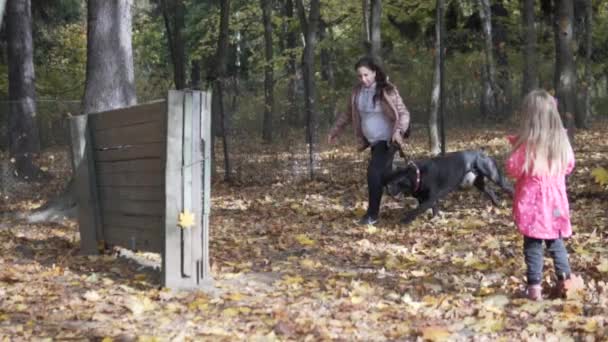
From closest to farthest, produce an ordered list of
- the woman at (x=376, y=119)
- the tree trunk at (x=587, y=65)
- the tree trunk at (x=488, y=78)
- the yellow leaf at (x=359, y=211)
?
1. the woman at (x=376, y=119)
2. the yellow leaf at (x=359, y=211)
3. the tree trunk at (x=488, y=78)
4. the tree trunk at (x=587, y=65)

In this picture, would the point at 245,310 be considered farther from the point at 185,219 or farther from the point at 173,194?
the point at 173,194

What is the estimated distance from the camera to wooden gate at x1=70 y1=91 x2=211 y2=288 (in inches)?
210

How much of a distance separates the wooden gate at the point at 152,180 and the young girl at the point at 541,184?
2255mm

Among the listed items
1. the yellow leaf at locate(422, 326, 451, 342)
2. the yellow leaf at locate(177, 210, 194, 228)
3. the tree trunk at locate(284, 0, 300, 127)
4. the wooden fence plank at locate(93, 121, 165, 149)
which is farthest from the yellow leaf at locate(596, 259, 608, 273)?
the tree trunk at locate(284, 0, 300, 127)

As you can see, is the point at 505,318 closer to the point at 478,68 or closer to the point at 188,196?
the point at 188,196

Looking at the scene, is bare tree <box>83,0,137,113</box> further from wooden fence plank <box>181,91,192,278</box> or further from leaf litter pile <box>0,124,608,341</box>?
wooden fence plank <box>181,91,192,278</box>

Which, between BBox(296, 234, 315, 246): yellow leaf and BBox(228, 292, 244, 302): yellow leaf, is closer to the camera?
BBox(228, 292, 244, 302): yellow leaf

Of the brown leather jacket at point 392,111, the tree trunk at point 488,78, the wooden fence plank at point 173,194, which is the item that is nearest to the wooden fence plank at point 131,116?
the wooden fence plank at point 173,194

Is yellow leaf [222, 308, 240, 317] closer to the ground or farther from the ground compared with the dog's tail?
closer to the ground

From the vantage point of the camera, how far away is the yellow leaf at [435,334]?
397 centimetres

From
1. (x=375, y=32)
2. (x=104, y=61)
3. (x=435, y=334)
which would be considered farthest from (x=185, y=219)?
(x=375, y=32)

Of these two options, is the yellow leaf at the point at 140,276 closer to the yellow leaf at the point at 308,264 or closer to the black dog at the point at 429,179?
the yellow leaf at the point at 308,264

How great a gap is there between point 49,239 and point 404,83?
44.4 ft

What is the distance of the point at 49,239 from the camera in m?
8.05
